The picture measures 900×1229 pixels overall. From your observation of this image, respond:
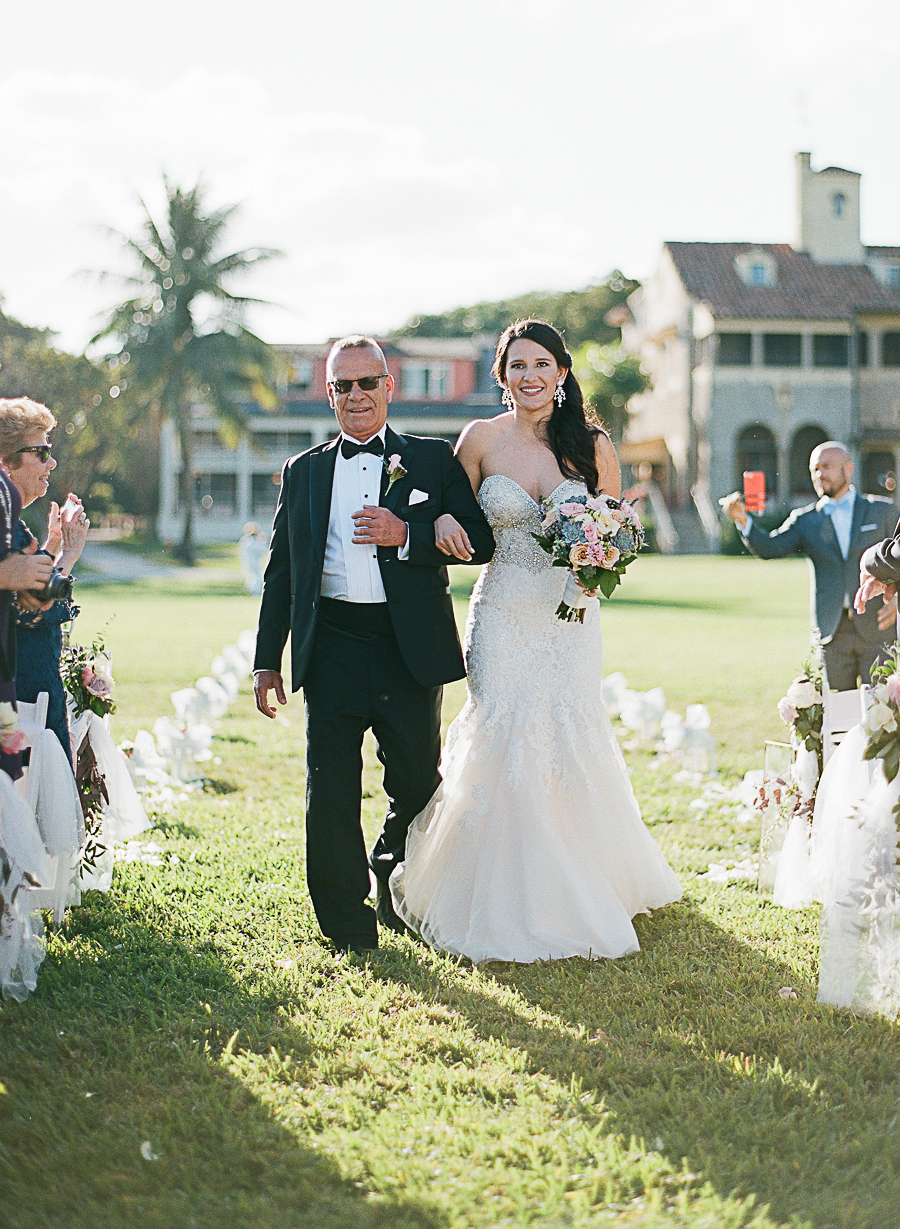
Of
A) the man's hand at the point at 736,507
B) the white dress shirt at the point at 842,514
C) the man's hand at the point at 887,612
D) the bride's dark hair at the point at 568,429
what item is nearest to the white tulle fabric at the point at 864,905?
the man's hand at the point at 887,612

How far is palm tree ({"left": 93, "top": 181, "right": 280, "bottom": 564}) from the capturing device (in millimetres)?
43812

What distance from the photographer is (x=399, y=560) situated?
212 inches

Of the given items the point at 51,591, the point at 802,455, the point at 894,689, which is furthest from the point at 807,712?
the point at 802,455

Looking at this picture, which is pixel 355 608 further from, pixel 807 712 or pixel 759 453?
pixel 759 453

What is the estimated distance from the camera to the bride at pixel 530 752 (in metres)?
5.50

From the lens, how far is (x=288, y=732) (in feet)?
40.3

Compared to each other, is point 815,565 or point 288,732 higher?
point 815,565

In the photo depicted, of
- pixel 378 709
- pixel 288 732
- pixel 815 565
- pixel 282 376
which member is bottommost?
pixel 288 732

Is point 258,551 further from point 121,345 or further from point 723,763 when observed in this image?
point 723,763

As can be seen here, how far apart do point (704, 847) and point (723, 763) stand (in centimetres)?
290

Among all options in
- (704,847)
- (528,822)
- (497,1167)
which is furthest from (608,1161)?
(704,847)

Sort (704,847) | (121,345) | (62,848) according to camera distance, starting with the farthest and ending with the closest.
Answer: (121,345), (704,847), (62,848)

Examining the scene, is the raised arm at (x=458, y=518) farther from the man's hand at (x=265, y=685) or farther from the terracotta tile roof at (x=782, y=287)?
the terracotta tile roof at (x=782, y=287)

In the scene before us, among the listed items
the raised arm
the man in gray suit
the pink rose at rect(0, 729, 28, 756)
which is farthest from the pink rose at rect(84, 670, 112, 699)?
the man in gray suit
